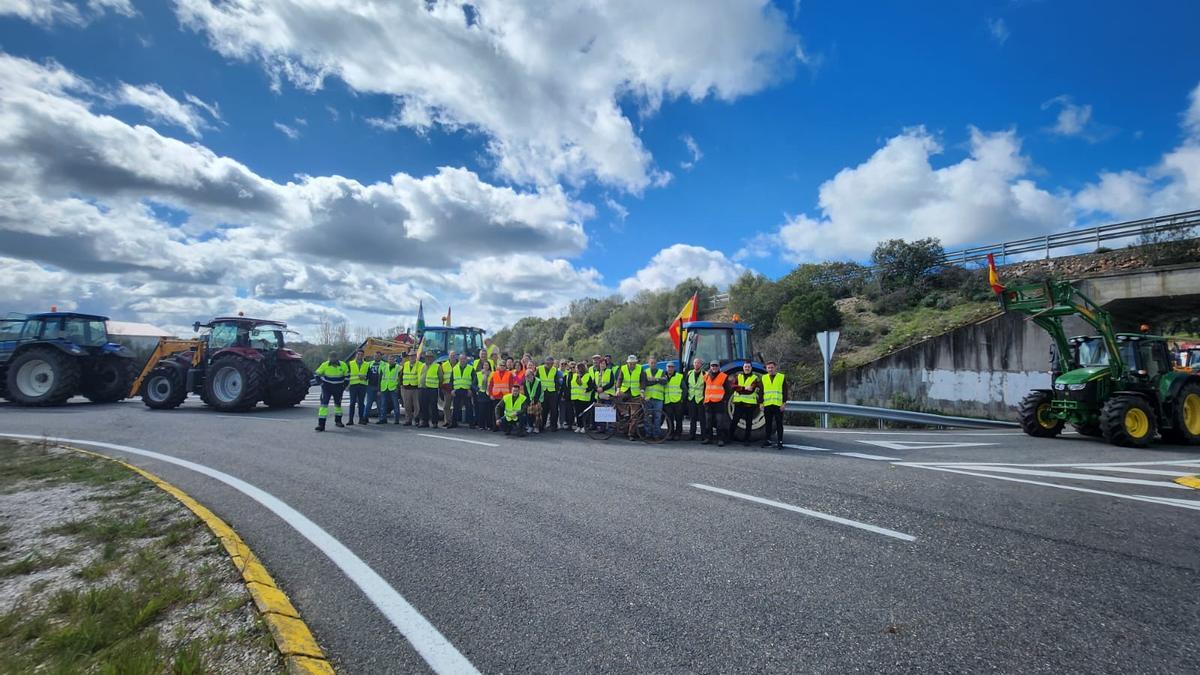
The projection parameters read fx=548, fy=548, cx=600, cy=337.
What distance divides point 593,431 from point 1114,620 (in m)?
9.42

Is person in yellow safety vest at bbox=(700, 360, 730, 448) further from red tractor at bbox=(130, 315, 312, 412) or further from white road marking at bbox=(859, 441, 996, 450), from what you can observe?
red tractor at bbox=(130, 315, 312, 412)

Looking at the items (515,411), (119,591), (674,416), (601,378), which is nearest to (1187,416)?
(674,416)

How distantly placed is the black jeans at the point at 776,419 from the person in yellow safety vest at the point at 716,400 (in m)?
0.80

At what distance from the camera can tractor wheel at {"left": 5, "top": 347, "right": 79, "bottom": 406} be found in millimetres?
14852

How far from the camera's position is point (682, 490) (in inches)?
236

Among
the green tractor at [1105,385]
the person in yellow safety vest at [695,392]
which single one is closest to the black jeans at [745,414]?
the person in yellow safety vest at [695,392]

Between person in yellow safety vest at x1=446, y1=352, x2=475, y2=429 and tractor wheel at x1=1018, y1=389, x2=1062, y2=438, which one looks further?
person in yellow safety vest at x1=446, y1=352, x2=475, y2=429

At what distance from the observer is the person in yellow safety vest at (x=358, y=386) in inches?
496

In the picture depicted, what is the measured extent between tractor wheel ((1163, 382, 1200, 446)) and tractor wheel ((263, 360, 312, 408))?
20.7m

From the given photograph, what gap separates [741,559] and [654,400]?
23.1ft

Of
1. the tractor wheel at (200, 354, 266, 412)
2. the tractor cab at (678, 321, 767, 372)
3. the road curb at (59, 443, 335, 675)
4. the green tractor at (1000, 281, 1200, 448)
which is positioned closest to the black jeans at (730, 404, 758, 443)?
the tractor cab at (678, 321, 767, 372)

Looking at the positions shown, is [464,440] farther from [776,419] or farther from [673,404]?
[776,419]

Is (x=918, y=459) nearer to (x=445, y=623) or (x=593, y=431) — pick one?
(x=593, y=431)

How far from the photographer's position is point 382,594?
3.38 metres
